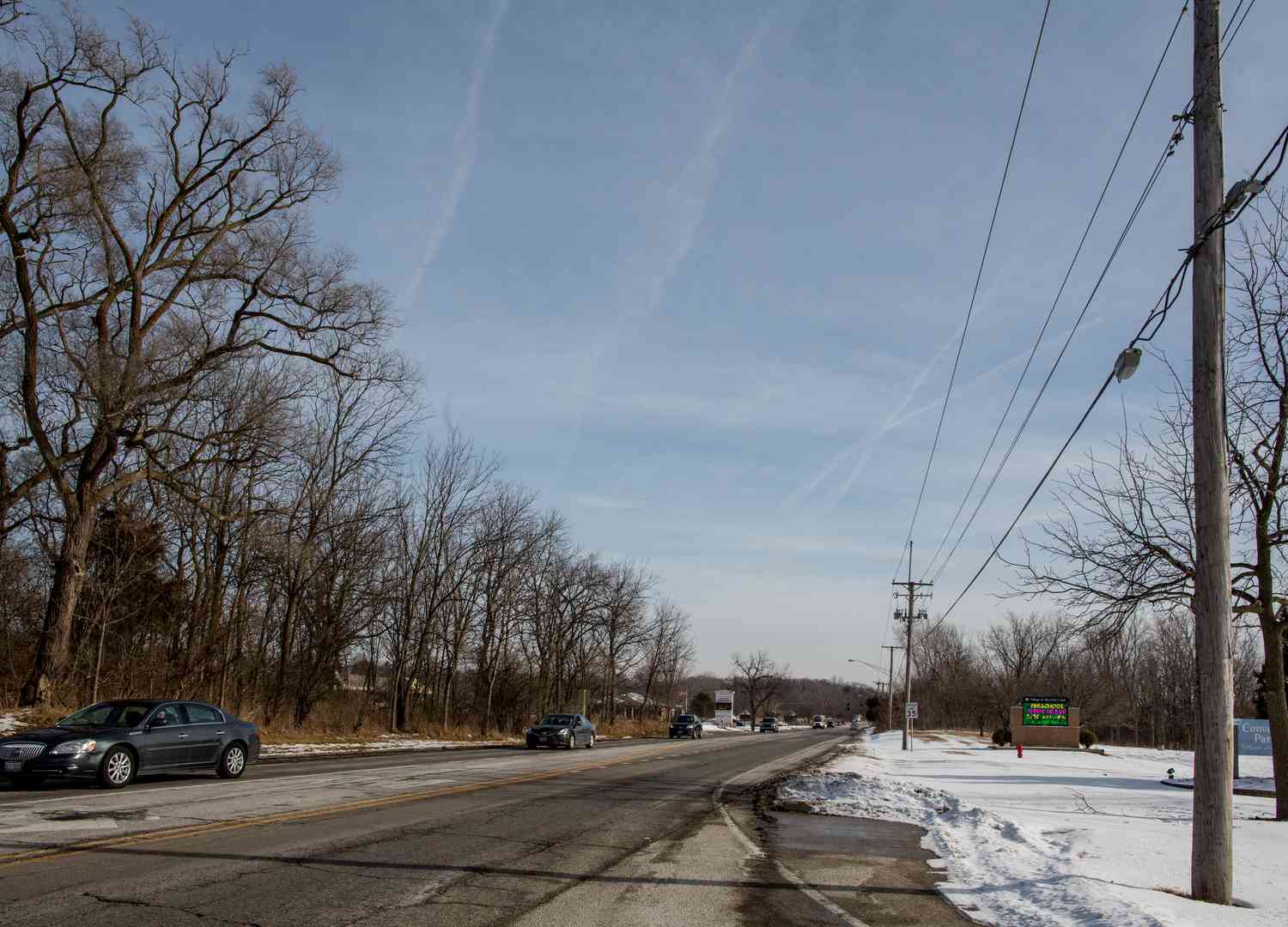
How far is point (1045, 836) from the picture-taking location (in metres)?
13.6

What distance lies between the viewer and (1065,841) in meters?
13.0

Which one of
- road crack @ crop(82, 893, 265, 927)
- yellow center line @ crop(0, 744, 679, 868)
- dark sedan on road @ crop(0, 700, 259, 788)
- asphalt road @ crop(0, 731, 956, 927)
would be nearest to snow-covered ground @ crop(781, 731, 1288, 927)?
asphalt road @ crop(0, 731, 956, 927)

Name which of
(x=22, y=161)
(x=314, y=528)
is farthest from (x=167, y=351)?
(x=314, y=528)

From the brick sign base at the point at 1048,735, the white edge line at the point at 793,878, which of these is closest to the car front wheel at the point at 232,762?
the white edge line at the point at 793,878

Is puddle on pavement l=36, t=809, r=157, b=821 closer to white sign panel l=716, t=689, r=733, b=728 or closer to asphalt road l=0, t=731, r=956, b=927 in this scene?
asphalt road l=0, t=731, r=956, b=927

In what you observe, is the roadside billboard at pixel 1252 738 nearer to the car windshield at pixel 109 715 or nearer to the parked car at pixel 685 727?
the car windshield at pixel 109 715

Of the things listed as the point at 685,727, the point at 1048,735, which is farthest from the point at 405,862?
the point at 685,727

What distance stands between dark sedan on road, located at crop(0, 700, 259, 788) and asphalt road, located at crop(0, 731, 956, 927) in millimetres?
378

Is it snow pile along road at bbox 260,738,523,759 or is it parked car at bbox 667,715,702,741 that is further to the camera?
parked car at bbox 667,715,702,741

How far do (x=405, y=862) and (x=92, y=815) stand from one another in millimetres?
4611

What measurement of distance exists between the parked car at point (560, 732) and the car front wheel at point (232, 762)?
777 inches

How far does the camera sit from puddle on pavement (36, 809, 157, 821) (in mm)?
10664

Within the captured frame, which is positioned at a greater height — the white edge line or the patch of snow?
the white edge line

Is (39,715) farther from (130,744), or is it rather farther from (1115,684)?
(1115,684)
